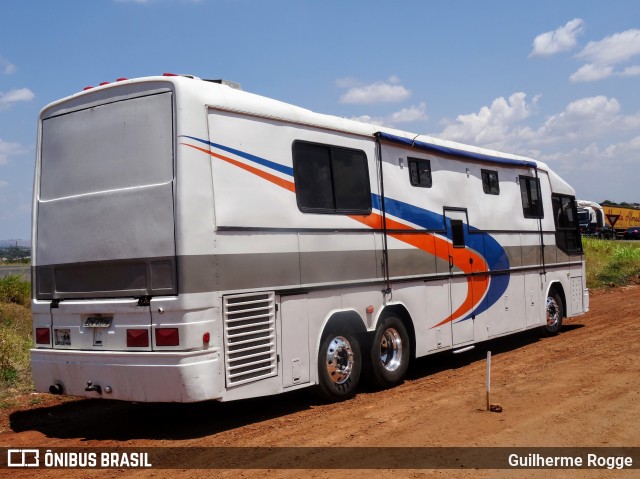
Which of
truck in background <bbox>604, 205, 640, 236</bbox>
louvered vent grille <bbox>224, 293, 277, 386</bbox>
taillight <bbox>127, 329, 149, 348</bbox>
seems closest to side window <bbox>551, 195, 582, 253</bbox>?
louvered vent grille <bbox>224, 293, 277, 386</bbox>

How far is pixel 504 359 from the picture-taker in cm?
1187

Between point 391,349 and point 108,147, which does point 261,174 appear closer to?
point 108,147

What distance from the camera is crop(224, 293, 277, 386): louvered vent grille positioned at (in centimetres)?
743

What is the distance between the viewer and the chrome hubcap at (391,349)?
990cm

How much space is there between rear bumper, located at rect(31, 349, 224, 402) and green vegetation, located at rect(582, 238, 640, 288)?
2037 centimetres

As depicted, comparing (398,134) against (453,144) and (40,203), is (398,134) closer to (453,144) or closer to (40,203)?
(453,144)

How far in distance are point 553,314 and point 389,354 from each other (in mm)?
5985

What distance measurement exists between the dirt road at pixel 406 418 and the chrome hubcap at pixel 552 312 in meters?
3.06

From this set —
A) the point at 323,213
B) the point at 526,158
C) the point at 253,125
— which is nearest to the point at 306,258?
the point at 323,213

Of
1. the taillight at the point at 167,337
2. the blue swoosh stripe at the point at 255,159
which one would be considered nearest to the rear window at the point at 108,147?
the blue swoosh stripe at the point at 255,159

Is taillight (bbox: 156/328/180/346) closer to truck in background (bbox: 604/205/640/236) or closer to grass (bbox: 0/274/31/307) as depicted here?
grass (bbox: 0/274/31/307)

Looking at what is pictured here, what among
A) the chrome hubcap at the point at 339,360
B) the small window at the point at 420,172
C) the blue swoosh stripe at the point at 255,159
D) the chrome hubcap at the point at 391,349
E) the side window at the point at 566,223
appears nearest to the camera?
the blue swoosh stripe at the point at 255,159

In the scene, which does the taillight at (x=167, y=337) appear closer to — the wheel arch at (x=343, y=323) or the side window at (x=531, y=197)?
the wheel arch at (x=343, y=323)

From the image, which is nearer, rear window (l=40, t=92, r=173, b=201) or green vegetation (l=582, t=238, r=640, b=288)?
rear window (l=40, t=92, r=173, b=201)
